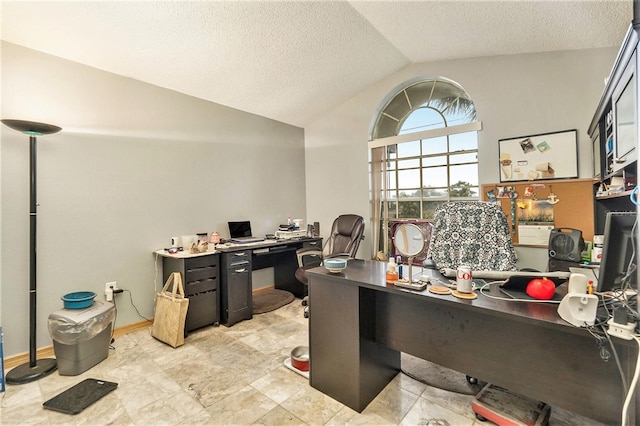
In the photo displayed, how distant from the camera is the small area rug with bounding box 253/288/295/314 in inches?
141

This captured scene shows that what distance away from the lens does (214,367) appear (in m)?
2.28

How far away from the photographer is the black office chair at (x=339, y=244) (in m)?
3.59

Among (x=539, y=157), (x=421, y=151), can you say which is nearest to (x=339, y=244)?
(x=421, y=151)

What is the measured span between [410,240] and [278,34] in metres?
2.45

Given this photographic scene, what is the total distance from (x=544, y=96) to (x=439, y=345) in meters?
3.01

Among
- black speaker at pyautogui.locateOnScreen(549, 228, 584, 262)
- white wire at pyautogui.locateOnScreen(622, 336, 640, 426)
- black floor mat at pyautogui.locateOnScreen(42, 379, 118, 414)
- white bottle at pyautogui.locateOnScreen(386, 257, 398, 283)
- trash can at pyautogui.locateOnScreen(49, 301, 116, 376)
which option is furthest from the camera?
black speaker at pyautogui.locateOnScreen(549, 228, 584, 262)

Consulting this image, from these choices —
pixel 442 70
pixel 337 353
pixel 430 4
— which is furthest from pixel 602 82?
pixel 337 353

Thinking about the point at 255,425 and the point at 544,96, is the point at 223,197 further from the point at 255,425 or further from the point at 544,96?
the point at 544,96

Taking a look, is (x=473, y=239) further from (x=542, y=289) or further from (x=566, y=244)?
(x=566, y=244)

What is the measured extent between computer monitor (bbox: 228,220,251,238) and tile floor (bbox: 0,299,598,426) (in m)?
1.54

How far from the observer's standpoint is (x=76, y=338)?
2.19 m

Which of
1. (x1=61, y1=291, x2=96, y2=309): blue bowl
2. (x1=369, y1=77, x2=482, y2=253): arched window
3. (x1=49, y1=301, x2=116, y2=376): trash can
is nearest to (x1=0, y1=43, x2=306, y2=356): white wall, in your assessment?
(x1=61, y1=291, x2=96, y2=309): blue bowl

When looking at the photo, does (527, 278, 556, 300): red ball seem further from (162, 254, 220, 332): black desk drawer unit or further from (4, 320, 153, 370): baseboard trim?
(4, 320, 153, 370): baseboard trim

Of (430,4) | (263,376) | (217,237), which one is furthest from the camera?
(217,237)
